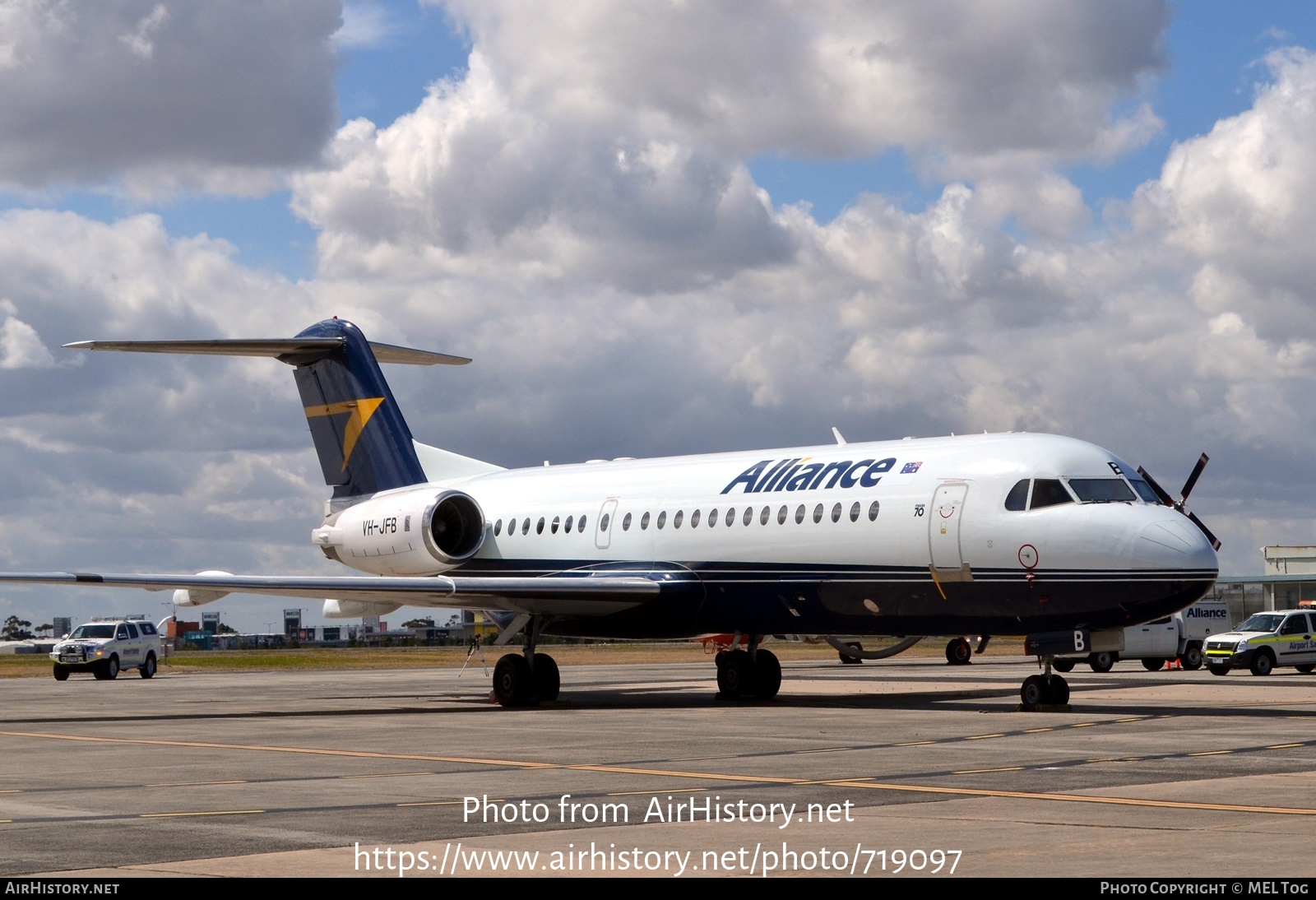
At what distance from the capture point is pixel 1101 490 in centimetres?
2195

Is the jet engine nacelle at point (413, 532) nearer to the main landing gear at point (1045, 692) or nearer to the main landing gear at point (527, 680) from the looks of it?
the main landing gear at point (527, 680)

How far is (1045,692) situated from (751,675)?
6641 mm

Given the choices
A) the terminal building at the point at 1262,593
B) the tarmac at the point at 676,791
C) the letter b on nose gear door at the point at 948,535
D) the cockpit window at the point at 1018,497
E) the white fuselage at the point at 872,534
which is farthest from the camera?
the terminal building at the point at 1262,593

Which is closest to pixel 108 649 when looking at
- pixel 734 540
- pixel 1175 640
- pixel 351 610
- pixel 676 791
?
pixel 351 610

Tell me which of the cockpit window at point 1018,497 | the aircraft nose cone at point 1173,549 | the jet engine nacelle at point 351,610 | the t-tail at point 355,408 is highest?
the t-tail at point 355,408

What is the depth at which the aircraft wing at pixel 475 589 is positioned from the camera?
25.6 metres

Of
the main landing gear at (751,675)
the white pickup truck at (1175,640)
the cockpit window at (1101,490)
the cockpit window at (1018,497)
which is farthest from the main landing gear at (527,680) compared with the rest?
the white pickup truck at (1175,640)

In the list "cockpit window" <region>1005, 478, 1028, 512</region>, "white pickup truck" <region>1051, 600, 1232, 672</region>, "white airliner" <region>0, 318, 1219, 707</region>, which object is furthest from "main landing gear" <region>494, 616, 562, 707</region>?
"white pickup truck" <region>1051, 600, 1232, 672</region>

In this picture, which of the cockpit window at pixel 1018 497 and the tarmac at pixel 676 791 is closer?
the tarmac at pixel 676 791

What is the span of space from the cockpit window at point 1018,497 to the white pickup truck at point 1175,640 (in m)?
18.6

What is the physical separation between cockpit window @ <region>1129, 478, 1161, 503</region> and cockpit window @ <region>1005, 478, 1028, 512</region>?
1.53 metres

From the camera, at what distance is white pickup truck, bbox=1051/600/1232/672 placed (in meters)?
41.5
